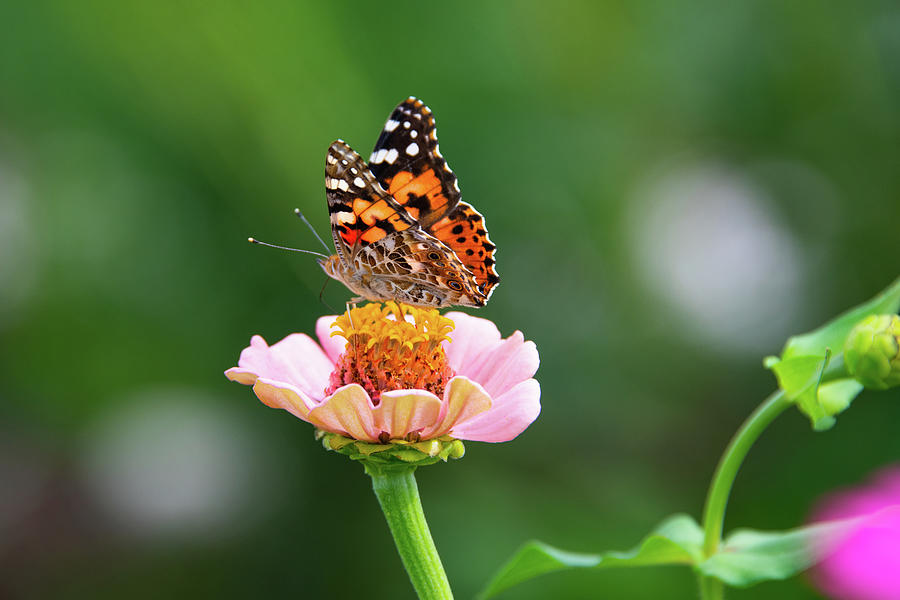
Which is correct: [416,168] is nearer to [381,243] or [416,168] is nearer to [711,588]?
[381,243]

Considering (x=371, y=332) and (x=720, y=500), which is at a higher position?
(x=371, y=332)

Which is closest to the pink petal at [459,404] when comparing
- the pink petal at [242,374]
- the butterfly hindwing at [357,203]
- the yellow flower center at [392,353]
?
the yellow flower center at [392,353]

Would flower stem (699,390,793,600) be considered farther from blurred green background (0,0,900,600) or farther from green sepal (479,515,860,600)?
blurred green background (0,0,900,600)

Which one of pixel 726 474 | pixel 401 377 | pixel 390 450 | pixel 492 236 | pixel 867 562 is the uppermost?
pixel 492 236

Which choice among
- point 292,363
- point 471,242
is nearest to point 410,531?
point 292,363

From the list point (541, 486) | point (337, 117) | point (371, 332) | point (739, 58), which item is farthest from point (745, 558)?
point (739, 58)

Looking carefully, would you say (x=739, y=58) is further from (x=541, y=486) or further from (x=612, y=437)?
(x=541, y=486)

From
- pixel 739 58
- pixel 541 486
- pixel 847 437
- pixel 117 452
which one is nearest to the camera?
pixel 847 437

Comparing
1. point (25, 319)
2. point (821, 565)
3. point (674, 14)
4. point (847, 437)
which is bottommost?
point (821, 565)
